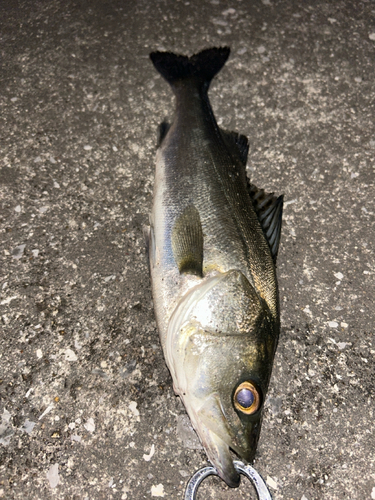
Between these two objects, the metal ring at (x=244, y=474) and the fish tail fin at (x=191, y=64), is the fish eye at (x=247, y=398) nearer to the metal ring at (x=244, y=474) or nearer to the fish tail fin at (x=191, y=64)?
the metal ring at (x=244, y=474)

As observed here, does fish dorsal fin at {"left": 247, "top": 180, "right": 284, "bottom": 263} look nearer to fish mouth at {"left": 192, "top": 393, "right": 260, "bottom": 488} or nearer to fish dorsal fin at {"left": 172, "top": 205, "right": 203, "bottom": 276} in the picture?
fish dorsal fin at {"left": 172, "top": 205, "right": 203, "bottom": 276}

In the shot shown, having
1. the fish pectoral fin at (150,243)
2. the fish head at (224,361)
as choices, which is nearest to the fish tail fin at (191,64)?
the fish pectoral fin at (150,243)

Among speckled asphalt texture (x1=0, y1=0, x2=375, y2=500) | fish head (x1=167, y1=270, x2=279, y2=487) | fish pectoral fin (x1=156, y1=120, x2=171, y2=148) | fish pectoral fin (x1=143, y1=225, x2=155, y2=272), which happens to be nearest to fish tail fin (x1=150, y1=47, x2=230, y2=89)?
speckled asphalt texture (x1=0, y1=0, x2=375, y2=500)

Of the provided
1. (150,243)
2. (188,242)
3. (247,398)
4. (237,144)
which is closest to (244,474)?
(247,398)

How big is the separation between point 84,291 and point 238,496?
1496mm

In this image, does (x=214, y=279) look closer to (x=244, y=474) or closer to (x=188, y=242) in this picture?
(x=188, y=242)

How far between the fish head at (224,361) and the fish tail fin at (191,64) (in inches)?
75.2

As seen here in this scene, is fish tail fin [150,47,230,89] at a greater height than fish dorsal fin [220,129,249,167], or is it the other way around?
fish tail fin [150,47,230,89]

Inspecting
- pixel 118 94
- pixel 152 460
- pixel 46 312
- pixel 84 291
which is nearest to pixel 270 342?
pixel 152 460

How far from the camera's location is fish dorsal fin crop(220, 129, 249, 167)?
2.65 m

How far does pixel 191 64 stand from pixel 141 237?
5.49 ft

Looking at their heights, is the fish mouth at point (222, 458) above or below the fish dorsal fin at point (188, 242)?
below

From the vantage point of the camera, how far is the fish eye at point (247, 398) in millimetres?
1751

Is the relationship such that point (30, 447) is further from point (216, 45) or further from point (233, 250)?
point (216, 45)
